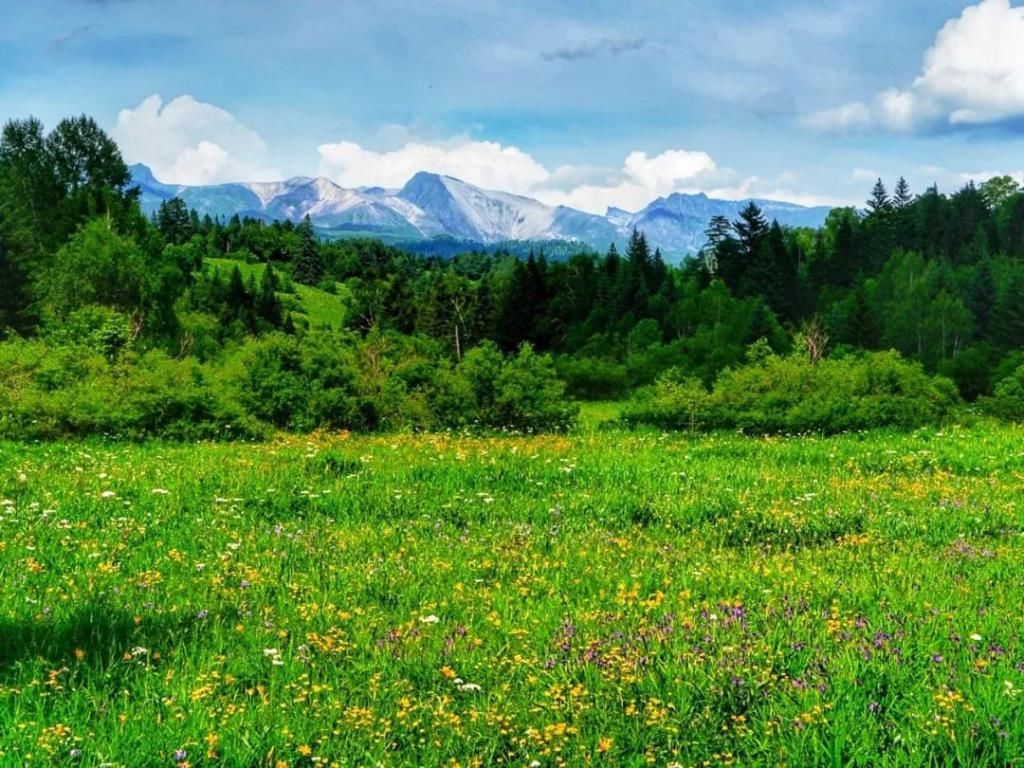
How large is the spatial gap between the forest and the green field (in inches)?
453

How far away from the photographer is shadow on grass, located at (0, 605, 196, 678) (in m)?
5.19

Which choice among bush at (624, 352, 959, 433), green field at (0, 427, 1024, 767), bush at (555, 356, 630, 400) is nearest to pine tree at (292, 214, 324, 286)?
bush at (555, 356, 630, 400)

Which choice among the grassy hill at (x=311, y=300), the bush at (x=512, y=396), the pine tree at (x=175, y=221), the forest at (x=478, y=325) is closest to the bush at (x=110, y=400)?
the forest at (x=478, y=325)

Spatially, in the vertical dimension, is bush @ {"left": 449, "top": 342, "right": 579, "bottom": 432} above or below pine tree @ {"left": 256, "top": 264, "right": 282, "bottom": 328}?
below

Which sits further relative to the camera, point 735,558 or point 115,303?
point 115,303

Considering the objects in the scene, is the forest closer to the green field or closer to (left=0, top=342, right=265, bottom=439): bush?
(left=0, top=342, right=265, bottom=439): bush

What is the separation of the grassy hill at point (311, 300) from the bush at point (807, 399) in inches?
3966

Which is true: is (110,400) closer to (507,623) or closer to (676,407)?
(676,407)

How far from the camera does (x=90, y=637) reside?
5543 millimetres

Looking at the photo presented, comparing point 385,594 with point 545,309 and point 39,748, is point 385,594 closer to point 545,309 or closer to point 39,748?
point 39,748

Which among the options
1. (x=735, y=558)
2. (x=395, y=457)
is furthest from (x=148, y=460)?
(x=735, y=558)

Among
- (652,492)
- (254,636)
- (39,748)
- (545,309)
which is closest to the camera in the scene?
(39,748)

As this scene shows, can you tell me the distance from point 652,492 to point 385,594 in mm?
5977

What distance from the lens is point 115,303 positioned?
207ft
